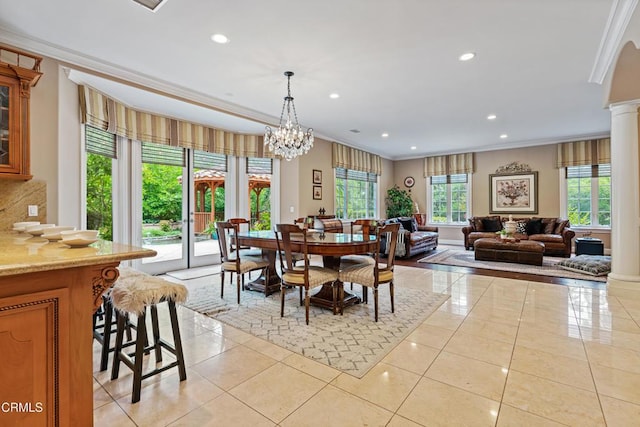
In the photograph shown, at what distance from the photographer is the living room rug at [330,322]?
7.71ft

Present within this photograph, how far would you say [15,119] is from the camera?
8.39 feet

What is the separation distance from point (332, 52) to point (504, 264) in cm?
492

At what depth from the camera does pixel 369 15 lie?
264cm

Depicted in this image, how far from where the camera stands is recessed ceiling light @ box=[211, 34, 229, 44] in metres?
2.94

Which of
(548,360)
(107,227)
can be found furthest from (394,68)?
(107,227)

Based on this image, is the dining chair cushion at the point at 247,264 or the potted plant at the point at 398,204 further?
the potted plant at the point at 398,204

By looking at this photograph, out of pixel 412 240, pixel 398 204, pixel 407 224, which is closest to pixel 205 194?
pixel 412 240

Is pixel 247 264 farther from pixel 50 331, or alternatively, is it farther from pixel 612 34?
pixel 612 34

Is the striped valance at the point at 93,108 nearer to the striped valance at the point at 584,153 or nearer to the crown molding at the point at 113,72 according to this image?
the crown molding at the point at 113,72

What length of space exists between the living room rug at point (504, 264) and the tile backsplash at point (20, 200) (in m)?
5.89

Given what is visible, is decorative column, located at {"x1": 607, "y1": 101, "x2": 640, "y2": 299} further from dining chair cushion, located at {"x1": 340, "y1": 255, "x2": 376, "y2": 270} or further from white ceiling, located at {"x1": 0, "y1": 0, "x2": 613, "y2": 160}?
dining chair cushion, located at {"x1": 340, "y1": 255, "x2": 376, "y2": 270}

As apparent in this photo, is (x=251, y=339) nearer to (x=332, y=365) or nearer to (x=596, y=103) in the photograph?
(x=332, y=365)

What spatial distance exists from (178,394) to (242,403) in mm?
418

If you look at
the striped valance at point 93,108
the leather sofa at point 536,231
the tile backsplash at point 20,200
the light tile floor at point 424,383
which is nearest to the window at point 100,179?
the striped valance at point 93,108
